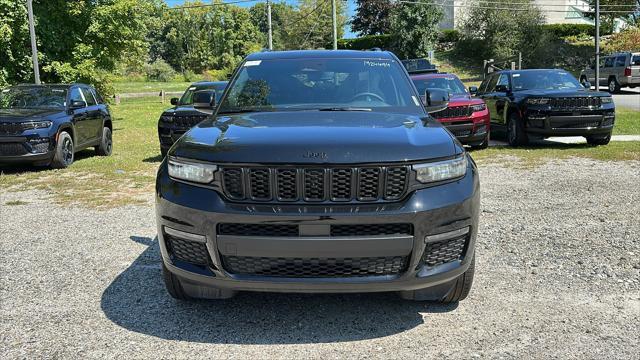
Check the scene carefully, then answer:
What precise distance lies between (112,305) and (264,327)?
1.13 metres

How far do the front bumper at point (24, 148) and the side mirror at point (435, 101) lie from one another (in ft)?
25.6

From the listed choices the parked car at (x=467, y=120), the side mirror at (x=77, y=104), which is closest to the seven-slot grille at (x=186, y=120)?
the side mirror at (x=77, y=104)

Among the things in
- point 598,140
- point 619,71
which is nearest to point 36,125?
point 598,140

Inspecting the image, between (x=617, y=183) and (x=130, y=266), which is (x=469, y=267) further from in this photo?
(x=617, y=183)

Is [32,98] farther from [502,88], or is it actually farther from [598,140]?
[598,140]

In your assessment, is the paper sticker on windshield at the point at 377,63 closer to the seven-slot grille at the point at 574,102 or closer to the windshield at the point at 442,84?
the seven-slot grille at the point at 574,102

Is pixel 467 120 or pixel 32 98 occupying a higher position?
pixel 32 98

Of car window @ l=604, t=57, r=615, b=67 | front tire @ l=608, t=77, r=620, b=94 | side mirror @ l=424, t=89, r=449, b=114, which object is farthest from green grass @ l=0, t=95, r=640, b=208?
car window @ l=604, t=57, r=615, b=67

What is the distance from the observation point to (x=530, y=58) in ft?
148

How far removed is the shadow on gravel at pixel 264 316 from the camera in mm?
3445

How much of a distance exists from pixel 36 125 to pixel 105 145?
2.83 meters

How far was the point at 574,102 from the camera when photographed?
11.3m

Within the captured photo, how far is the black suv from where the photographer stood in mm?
3064

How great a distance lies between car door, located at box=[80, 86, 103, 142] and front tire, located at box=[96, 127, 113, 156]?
20 centimetres
